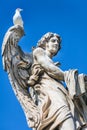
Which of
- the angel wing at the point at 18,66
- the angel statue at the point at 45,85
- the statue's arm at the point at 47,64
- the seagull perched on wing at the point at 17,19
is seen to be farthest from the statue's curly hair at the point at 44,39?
the seagull perched on wing at the point at 17,19

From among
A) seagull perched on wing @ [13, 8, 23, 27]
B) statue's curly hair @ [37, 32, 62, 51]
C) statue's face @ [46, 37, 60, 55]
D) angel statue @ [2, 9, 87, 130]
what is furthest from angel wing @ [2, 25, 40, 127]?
statue's face @ [46, 37, 60, 55]

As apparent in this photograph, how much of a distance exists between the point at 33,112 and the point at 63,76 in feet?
3.54

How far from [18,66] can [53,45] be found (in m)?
1.06

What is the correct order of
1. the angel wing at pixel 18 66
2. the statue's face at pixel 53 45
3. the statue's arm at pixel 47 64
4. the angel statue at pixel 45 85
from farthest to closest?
the statue's face at pixel 53 45
the statue's arm at pixel 47 64
the angel wing at pixel 18 66
the angel statue at pixel 45 85

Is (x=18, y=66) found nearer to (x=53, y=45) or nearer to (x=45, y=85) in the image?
(x=45, y=85)

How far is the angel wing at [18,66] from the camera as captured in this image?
10805 mm

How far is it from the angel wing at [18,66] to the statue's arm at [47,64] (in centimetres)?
22

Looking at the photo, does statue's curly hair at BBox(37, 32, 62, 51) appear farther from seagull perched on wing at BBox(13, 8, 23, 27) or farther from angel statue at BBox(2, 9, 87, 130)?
seagull perched on wing at BBox(13, 8, 23, 27)

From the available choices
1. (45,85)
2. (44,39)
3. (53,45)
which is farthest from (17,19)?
(45,85)

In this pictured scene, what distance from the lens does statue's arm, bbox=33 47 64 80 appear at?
1102 cm

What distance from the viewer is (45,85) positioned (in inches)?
430

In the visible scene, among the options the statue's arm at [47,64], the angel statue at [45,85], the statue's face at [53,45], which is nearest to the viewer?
the angel statue at [45,85]

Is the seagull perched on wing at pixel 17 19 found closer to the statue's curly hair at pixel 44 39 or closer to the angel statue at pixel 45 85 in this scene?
the angel statue at pixel 45 85

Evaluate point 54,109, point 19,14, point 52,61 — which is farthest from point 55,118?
point 19,14
